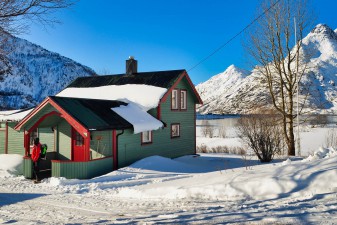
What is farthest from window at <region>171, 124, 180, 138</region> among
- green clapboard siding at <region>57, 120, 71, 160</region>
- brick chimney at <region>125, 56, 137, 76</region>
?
green clapboard siding at <region>57, 120, 71, 160</region>

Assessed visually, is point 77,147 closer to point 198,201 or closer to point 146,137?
point 146,137

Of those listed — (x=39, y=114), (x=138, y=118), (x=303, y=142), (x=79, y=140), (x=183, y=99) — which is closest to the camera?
(x=39, y=114)

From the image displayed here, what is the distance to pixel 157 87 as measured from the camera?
20922 mm

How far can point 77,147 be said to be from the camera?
17156 millimetres

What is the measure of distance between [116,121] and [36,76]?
581ft

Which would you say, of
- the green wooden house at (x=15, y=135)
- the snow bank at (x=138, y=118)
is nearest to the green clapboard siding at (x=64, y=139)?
the green wooden house at (x=15, y=135)

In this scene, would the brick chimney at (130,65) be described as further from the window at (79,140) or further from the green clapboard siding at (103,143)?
the green clapboard siding at (103,143)

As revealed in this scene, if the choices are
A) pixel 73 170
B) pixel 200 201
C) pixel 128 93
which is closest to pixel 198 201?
pixel 200 201

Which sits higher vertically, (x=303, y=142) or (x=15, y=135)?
(x=15, y=135)

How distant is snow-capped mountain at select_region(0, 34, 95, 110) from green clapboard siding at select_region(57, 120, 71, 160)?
403ft

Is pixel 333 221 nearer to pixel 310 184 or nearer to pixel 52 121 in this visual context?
pixel 310 184

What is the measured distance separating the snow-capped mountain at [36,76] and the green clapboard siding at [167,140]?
121 meters

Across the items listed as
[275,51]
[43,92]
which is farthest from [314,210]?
[43,92]

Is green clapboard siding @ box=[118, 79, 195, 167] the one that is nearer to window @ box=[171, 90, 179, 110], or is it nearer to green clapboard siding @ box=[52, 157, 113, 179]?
window @ box=[171, 90, 179, 110]
